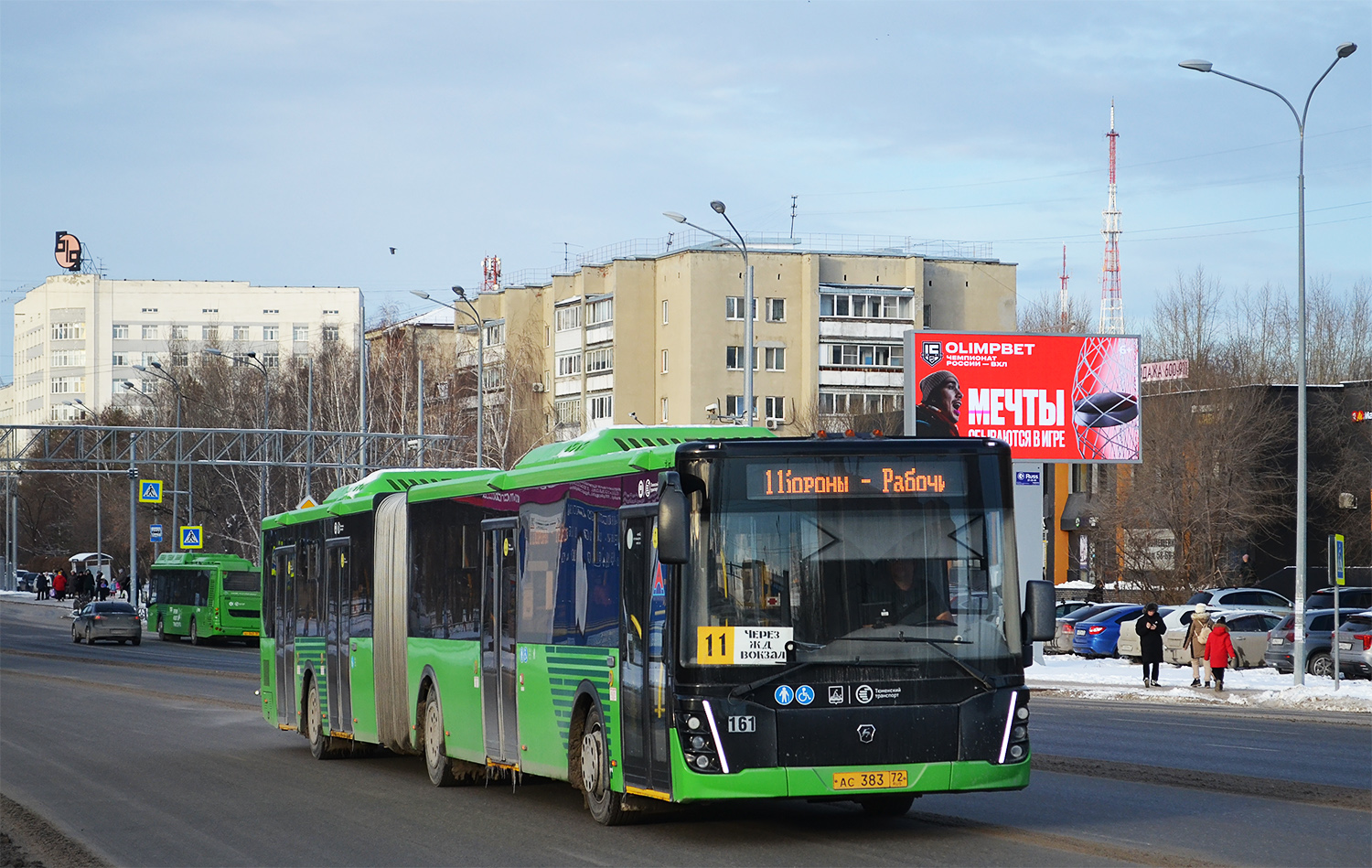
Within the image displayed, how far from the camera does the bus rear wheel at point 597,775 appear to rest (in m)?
12.4

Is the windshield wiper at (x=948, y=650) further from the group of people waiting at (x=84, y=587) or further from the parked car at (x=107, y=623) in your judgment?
the group of people waiting at (x=84, y=587)

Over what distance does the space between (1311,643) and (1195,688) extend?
152 inches

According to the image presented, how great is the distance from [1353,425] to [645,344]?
4188 centimetres

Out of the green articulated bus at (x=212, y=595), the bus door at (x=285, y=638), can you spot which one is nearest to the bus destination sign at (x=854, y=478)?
the bus door at (x=285, y=638)

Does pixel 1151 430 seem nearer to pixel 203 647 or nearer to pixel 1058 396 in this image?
pixel 1058 396

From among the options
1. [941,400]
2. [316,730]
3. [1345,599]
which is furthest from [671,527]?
[1345,599]

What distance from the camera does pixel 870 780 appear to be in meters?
11.2

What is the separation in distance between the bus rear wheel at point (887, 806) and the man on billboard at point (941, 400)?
2860cm

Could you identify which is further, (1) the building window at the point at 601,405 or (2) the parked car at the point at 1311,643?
(1) the building window at the point at 601,405

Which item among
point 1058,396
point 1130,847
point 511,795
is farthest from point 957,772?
point 1058,396

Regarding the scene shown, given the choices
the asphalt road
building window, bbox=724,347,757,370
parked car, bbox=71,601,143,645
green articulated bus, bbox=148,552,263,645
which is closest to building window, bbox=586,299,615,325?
building window, bbox=724,347,757,370

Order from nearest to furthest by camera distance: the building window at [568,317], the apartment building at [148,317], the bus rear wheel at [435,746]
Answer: the bus rear wheel at [435,746]
the building window at [568,317]
the apartment building at [148,317]

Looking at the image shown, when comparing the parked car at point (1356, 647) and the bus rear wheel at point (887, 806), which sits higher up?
the bus rear wheel at point (887, 806)

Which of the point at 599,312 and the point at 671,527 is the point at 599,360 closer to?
the point at 599,312
